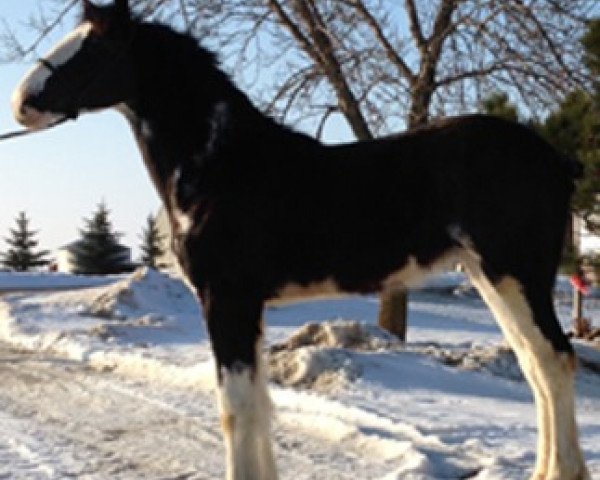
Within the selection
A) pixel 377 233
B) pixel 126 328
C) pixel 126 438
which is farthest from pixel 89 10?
pixel 126 328

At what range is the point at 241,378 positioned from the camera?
4.50m

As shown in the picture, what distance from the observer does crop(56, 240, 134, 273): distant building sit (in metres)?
46.4

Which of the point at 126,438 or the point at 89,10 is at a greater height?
the point at 89,10

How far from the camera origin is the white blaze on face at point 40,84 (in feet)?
15.9

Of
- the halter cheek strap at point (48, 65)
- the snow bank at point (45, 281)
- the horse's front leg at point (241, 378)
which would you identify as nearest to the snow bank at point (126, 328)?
the horse's front leg at point (241, 378)

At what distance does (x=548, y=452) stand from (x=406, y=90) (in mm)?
7747

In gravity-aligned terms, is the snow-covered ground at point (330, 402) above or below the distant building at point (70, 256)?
below

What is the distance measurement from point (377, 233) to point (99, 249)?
130ft

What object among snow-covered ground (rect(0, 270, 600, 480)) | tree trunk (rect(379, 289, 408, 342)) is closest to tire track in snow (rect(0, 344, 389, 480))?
snow-covered ground (rect(0, 270, 600, 480))

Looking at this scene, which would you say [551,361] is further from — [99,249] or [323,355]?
[99,249]

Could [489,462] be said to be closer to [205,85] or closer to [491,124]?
[491,124]

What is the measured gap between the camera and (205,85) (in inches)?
198

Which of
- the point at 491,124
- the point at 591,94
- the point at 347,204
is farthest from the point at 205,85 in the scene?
the point at 591,94

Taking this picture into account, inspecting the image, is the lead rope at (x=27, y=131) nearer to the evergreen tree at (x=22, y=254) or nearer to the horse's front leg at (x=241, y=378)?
the horse's front leg at (x=241, y=378)
